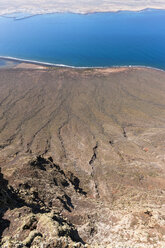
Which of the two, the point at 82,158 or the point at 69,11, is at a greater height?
the point at 69,11

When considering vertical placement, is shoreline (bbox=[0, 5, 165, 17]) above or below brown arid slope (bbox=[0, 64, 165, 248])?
above

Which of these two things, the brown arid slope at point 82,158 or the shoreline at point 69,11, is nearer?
the brown arid slope at point 82,158

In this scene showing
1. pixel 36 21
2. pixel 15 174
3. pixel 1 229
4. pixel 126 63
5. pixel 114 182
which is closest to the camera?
pixel 1 229

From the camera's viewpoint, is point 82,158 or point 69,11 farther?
point 69,11

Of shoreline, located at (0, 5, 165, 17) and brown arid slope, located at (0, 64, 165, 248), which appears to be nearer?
brown arid slope, located at (0, 64, 165, 248)

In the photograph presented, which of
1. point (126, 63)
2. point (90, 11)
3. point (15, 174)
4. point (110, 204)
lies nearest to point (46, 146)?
point (15, 174)

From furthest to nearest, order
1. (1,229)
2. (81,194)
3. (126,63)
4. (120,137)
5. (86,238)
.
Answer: (126,63) → (120,137) → (81,194) → (86,238) → (1,229)

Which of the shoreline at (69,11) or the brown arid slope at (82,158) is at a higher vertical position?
the shoreline at (69,11)

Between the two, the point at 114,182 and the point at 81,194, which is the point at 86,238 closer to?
the point at 81,194
